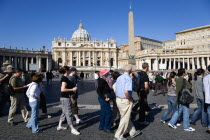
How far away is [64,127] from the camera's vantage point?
15.8ft

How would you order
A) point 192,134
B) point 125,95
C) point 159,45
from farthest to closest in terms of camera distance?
point 159,45 < point 192,134 < point 125,95

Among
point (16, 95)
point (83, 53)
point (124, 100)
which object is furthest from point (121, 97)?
point (83, 53)

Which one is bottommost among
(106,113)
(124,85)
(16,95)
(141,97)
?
(106,113)

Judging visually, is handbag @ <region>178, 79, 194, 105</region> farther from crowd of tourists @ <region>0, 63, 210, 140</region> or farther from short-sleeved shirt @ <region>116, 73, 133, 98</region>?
short-sleeved shirt @ <region>116, 73, 133, 98</region>

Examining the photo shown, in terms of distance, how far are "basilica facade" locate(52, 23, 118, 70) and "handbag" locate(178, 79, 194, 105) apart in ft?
237

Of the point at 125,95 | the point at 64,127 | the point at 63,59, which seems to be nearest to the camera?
the point at 125,95

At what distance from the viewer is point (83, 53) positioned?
7988 cm

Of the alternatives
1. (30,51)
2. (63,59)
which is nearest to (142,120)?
(30,51)

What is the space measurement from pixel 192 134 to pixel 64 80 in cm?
362

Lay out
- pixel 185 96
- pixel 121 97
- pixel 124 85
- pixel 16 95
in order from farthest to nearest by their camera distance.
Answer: pixel 16 95, pixel 185 96, pixel 121 97, pixel 124 85

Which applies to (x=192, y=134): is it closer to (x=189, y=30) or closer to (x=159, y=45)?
(x=189, y=30)

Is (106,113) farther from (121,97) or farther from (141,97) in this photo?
(141,97)

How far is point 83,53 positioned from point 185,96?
76902mm

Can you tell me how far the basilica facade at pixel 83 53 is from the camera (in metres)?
78.3
